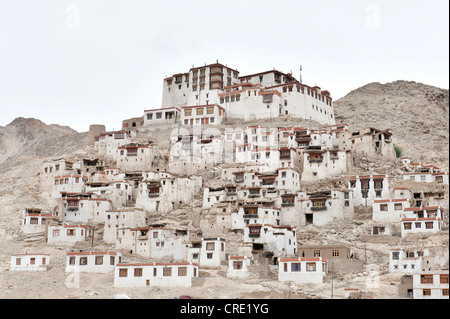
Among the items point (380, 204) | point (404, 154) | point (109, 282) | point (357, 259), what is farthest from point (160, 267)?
point (404, 154)

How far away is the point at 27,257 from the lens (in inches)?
1999

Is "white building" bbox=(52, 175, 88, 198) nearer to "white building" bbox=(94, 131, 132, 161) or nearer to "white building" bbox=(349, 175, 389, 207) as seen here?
"white building" bbox=(94, 131, 132, 161)

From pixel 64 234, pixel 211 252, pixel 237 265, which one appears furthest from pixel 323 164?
pixel 64 234

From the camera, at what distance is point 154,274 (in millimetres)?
46750

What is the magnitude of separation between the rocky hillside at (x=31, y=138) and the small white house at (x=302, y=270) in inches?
2477

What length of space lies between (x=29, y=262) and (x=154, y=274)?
1022cm

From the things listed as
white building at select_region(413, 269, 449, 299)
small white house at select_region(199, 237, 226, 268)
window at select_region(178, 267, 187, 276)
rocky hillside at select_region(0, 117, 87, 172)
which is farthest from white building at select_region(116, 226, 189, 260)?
rocky hillside at select_region(0, 117, 87, 172)

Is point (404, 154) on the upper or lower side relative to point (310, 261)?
upper

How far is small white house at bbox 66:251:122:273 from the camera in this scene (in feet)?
161

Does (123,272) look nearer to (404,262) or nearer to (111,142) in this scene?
(404,262)

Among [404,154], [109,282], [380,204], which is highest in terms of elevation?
[404,154]
